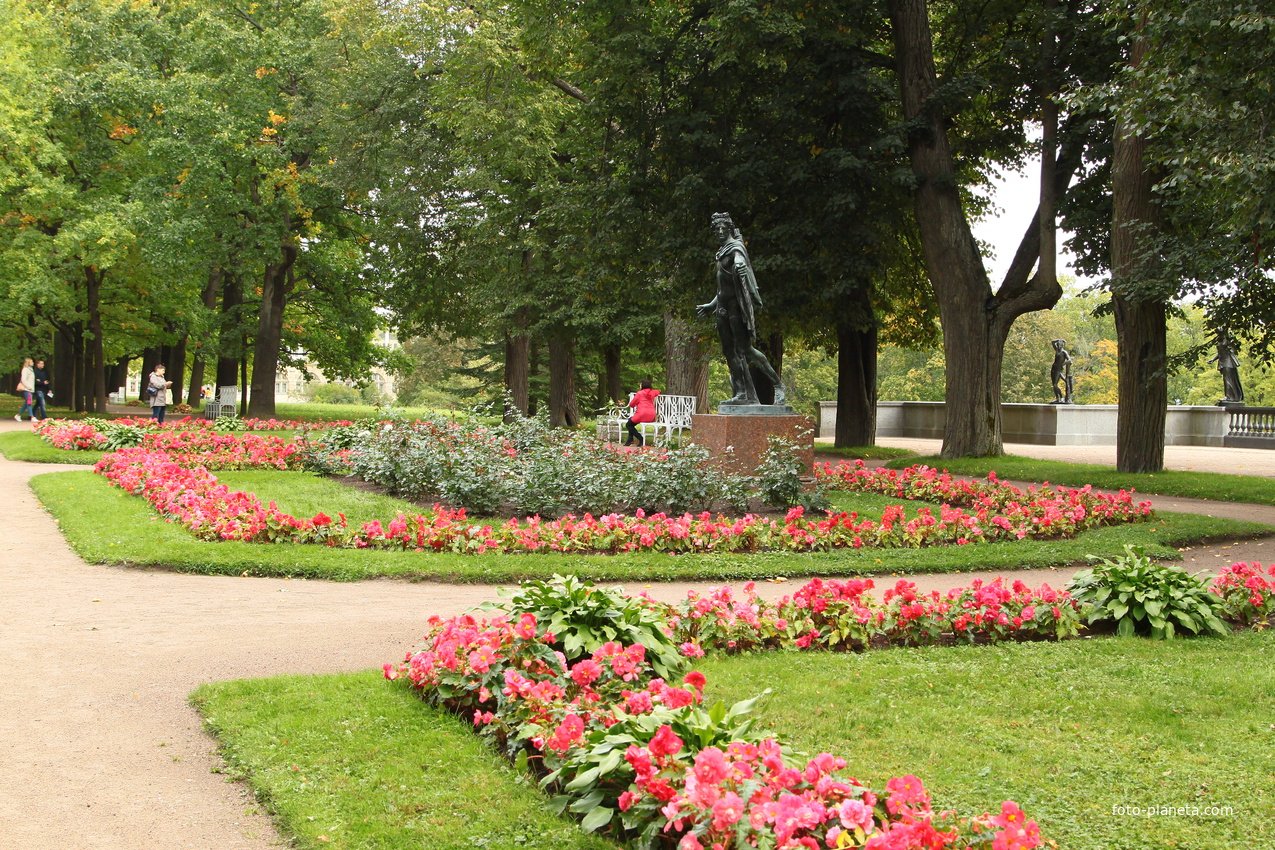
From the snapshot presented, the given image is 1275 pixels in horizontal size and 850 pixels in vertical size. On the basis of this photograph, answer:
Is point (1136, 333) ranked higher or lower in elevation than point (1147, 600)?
higher

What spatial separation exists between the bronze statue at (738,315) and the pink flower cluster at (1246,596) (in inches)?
261

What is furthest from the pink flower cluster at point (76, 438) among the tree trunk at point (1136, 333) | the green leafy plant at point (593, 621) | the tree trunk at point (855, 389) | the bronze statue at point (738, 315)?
the tree trunk at point (1136, 333)

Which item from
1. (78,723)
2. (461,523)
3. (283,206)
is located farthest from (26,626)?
(283,206)

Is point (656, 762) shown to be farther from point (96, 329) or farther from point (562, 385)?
point (96, 329)

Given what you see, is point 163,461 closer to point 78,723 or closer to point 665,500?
point 665,500

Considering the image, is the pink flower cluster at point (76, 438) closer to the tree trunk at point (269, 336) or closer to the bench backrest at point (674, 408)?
the bench backrest at point (674, 408)

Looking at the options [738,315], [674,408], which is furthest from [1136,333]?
[674,408]

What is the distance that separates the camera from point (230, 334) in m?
34.9

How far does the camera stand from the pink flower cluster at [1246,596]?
7.01 metres

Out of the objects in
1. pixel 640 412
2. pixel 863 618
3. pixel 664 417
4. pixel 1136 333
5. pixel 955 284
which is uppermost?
pixel 955 284

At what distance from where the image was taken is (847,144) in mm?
20719

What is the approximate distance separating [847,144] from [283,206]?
18.4 metres

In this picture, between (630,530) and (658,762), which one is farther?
(630,530)

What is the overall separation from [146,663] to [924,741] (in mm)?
4236
